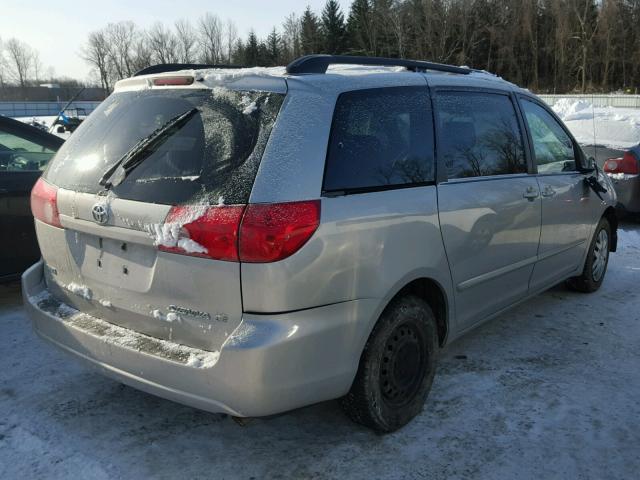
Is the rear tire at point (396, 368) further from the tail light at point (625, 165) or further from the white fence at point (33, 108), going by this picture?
the white fence at point (33, 108)

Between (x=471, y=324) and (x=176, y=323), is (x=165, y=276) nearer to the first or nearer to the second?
(x=176, y=323)

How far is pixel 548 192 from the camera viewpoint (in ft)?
13.6

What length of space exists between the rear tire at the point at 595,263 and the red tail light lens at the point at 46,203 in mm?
4202

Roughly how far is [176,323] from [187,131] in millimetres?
845

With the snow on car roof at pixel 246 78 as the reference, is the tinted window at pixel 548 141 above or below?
below

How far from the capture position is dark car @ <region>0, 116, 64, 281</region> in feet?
15.5

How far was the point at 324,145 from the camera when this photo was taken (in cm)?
256

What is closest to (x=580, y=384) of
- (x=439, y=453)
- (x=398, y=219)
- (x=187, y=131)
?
(x=439, y=453)

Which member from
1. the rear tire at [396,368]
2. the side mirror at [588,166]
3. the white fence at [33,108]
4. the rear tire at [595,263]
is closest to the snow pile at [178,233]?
the rear tire at [396,368]

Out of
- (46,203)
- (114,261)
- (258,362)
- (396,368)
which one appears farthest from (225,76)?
(396,368)

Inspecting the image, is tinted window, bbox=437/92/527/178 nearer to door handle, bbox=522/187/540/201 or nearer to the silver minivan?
the silver minivan

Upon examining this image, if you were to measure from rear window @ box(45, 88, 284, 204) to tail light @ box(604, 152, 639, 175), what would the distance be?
6614 mm

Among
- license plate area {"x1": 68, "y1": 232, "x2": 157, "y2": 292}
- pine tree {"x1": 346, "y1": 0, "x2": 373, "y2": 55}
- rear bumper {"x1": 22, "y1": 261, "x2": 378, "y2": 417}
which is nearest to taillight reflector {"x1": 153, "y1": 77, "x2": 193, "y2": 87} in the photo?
license plate area {"x1": 68, "y1": 232, "x2": 157, "y2": 292}

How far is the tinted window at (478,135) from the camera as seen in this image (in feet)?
10.9
